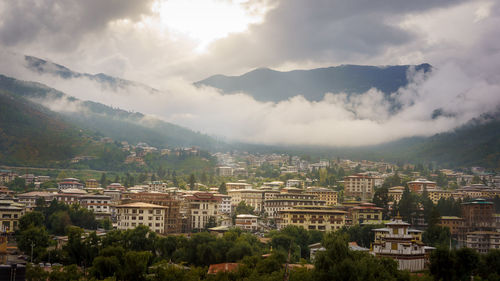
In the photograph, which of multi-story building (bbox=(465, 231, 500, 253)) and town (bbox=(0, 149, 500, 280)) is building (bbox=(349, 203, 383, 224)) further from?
multi-story building (bbox=(465, 231, 500, 253))

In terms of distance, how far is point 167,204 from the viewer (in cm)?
7731

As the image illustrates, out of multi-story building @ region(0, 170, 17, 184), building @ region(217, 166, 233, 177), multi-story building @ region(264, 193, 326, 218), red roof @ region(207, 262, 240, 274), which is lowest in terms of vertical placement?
red roof @ region(207, 262, 240, 274)

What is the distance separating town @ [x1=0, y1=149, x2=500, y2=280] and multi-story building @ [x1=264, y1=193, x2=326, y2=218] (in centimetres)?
19

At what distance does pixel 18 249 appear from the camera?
58656mm

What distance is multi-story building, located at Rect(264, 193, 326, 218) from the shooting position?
85312mm

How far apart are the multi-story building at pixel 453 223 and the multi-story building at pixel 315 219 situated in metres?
12.5

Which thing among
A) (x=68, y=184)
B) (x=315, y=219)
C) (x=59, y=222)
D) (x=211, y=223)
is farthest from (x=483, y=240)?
(x=68, y=184)

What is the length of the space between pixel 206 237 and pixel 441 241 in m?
24.2

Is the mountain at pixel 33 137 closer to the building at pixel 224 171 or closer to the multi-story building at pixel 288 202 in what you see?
the building at pixel 224 171

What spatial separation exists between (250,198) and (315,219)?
2464 cm

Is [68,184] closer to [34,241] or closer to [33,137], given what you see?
[33,137]

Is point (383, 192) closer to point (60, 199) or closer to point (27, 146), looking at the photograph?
point (60, 199)

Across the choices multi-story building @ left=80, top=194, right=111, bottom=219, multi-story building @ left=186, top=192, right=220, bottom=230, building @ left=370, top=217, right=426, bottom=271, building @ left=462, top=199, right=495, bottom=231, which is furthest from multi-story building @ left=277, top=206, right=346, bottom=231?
multi-story building @ left=80, top=194, right=111, bottom=219

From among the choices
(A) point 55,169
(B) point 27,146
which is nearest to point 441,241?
(A) point 55,169
